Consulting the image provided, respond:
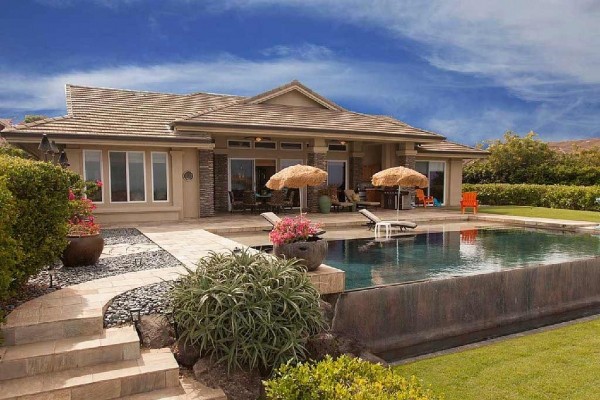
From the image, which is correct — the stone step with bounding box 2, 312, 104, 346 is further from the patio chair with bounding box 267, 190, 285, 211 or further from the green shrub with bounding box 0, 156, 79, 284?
the patio chair with bounding box 267, 190, 285, 211

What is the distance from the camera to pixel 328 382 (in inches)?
134

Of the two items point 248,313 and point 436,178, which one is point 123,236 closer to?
point 248,313

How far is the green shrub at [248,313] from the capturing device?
477 cm

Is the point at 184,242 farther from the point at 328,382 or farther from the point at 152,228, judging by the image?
the point at 328,382

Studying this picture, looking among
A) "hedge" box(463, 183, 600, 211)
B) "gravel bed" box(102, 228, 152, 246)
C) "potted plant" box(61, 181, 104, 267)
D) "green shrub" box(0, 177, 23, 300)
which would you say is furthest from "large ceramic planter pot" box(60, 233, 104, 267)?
"hedge" box(463, 183, 600, 211)

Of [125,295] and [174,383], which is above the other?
[125,295]

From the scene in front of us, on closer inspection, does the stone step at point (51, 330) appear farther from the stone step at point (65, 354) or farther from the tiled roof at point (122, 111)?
the tiled roof at point (122, 111)

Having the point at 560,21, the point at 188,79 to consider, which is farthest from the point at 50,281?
the point at 188,79

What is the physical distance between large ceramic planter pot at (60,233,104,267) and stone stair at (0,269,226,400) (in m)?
2.54

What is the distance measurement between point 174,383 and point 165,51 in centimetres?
5391

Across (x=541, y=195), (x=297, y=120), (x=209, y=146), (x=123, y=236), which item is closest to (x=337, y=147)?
(x=297, y=120)

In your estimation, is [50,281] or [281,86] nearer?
[50,281]

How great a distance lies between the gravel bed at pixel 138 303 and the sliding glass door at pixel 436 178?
20.7 m

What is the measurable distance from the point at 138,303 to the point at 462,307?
5.69m
